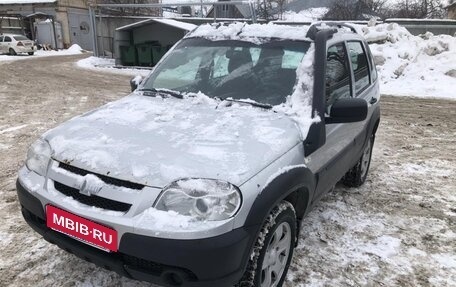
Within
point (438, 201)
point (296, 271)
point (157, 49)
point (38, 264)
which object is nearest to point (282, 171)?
point (296, 271)

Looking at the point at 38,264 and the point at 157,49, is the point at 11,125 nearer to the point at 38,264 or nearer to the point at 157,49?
the point at 38,264

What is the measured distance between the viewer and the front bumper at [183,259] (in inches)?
82.6

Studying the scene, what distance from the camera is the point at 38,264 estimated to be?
3084 mm

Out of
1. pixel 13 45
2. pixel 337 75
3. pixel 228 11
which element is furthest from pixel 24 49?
pixel 337 75

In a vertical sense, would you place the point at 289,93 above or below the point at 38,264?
above

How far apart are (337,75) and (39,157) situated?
8.17ft

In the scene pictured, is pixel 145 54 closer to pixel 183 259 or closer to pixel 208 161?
pixel 208 161

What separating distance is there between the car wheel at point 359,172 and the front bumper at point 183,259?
278cm

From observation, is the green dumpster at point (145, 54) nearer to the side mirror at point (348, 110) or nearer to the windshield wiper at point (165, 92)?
the windshield wiper at point (165, 92)

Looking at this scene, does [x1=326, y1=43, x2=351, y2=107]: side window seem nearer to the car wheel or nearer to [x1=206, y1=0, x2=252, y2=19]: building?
the car wheel

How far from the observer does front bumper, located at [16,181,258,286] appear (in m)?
2.10

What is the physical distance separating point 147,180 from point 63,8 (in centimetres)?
4227

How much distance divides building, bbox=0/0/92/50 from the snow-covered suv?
124 feet

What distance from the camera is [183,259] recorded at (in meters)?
2.10
